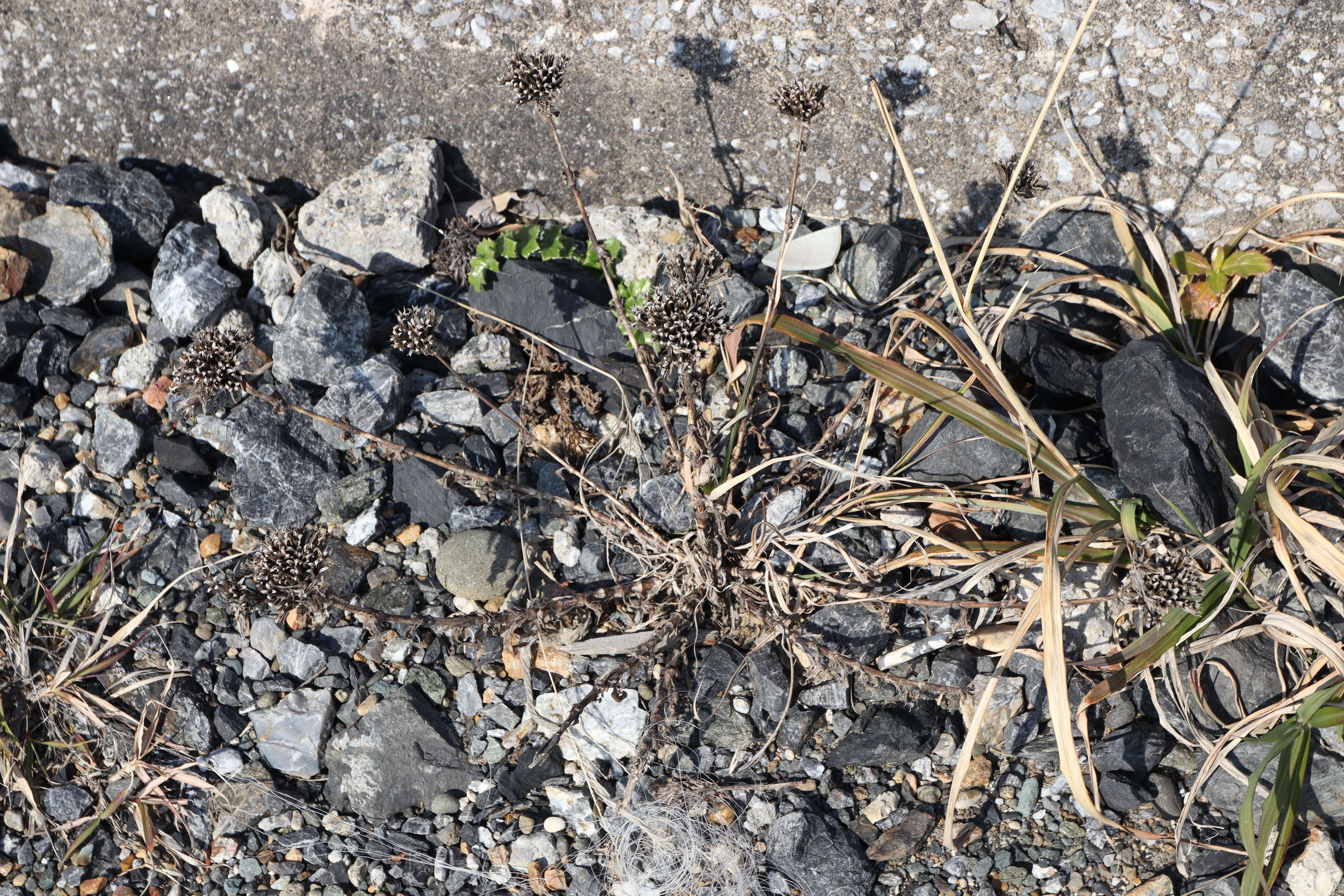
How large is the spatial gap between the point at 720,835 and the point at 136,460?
90.1 inches

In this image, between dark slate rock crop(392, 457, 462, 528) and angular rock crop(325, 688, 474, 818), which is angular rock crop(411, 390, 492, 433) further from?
angular rock crop(325, 688, 474, 818)

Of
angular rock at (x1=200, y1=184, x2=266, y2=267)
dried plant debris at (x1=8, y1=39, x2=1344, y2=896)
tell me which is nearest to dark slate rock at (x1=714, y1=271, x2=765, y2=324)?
dried plant debris at (x1=8, y1=39, x2=1344, y2=896)

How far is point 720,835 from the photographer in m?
2.55

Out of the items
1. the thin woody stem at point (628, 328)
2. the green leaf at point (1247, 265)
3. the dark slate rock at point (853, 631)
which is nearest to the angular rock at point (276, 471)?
the thin woody stem at point (628, 328)

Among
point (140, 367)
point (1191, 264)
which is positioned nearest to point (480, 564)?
point (140, 367)

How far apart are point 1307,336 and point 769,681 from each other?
6.51 feet

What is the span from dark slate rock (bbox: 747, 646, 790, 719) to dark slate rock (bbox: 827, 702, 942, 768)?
0.19 metres

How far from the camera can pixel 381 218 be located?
347 centimetres

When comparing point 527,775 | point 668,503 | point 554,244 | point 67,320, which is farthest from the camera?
point 67,320

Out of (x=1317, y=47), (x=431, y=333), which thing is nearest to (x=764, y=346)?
(x=431, y=333)

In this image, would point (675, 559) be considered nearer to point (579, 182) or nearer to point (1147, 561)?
point (1147, 561)

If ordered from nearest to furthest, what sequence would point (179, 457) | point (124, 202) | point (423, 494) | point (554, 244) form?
point (423, 494)
point (179, 457)
point (554, 244)
point (124, 202)

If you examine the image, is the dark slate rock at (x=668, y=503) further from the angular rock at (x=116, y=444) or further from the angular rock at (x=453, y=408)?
the angular rock at (x=116, y=444)

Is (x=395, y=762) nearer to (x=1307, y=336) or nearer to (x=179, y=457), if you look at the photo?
(x=179, y=457)
